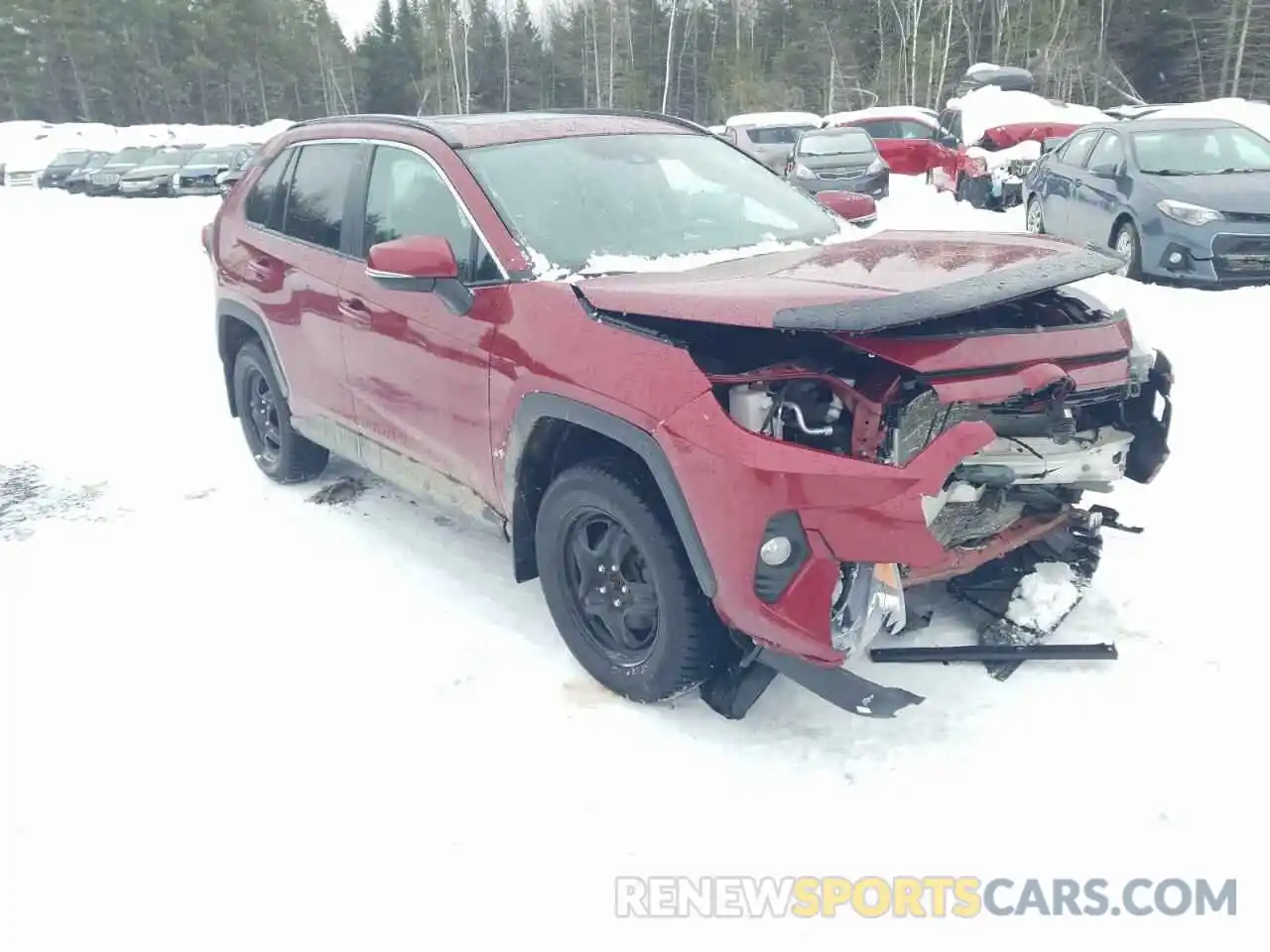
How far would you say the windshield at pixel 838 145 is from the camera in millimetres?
16359

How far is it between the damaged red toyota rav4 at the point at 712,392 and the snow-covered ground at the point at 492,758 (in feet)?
0.80

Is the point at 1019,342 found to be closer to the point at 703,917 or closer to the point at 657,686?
the point at 657,686

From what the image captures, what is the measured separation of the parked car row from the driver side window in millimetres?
22976

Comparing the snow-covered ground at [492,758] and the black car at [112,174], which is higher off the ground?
the black car at [112,174]

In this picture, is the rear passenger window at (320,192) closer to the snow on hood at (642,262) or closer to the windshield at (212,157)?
the snow on hood at (642,262)

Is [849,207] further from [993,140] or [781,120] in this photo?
[781,120]

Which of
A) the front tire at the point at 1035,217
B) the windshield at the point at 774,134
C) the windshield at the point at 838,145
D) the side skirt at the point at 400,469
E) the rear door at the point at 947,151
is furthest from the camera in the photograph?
the windshield at the point at 774,134

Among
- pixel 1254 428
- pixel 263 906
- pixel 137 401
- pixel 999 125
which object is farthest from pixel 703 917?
pixel 999 125

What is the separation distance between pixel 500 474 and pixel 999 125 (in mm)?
18280

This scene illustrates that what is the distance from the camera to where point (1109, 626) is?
3613 millimetres

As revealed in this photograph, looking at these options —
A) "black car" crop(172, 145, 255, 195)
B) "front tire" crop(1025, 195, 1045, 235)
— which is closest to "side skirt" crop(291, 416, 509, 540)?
"front tire" crop(1025, 195, 1045, 235)

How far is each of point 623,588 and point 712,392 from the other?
2.58 feet

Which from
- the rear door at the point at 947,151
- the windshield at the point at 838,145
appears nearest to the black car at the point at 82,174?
the windshield at the point at 838,145

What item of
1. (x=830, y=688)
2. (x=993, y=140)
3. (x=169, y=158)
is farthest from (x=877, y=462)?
(x=169, y=158)
